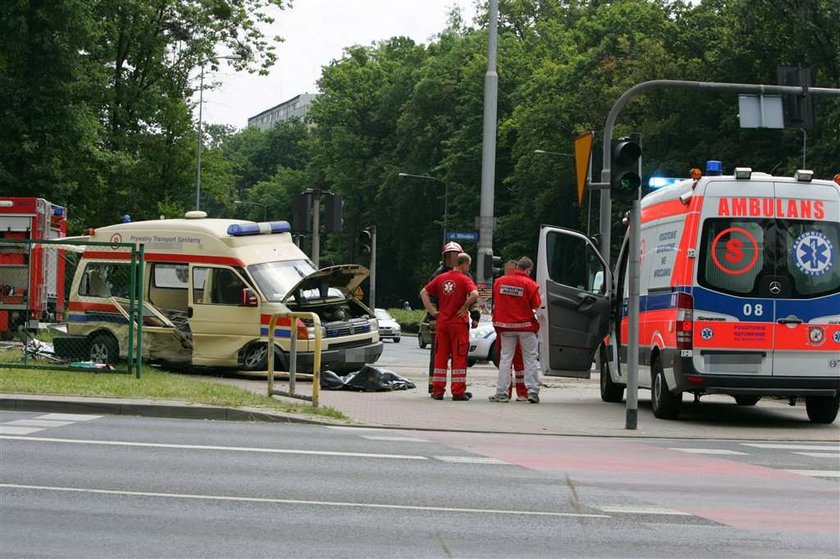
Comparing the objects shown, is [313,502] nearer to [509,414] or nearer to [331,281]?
[509,414]

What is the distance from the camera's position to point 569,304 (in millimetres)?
17578

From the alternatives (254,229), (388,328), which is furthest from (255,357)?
(388,328)

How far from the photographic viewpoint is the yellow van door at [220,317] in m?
21.2

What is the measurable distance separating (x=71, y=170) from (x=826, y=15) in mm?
25492

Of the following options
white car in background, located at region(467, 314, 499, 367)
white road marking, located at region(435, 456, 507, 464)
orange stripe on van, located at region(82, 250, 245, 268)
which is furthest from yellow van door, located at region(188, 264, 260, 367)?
white road marking, located at region(435, 456, 507, 464)

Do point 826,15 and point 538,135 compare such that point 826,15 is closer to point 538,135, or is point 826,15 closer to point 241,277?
point 538,135

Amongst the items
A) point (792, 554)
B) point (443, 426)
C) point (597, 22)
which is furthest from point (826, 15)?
point (792, 554)

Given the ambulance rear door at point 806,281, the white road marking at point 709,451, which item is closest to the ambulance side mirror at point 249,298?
the ambulance rear door at point 806,281

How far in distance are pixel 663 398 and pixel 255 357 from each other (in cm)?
760

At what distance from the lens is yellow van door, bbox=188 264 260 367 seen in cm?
2117

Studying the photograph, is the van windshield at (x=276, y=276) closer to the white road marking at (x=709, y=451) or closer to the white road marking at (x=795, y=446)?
the white road marking at (x=795, y=446)

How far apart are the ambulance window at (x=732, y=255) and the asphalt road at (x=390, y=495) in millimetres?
2412

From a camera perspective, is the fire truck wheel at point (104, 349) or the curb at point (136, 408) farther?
the fire truck wheel at point (104, 349)

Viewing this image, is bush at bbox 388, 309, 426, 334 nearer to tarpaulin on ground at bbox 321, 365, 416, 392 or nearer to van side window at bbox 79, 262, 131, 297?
van side window at bbox 79, 262, 131, 297
